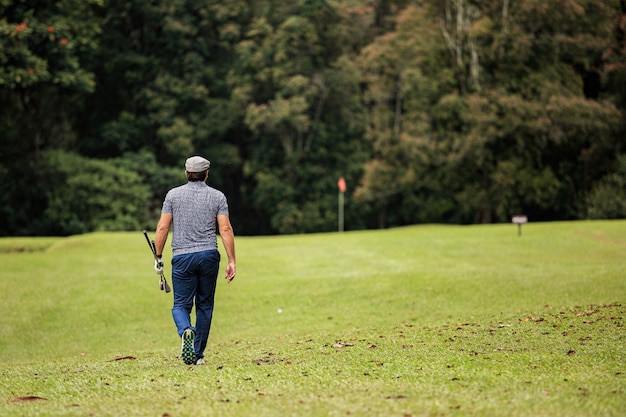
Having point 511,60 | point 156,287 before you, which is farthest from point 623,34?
point 156,287

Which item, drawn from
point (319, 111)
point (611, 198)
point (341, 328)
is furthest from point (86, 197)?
point (341, 328)

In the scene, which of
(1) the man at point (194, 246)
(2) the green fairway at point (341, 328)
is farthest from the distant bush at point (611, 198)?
(1) the man at point (194, 246)

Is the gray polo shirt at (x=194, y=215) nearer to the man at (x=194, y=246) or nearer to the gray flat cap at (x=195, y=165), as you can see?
the man at (x=194, y=246)

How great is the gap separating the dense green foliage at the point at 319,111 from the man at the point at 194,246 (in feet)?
89.0

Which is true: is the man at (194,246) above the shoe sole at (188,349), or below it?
above

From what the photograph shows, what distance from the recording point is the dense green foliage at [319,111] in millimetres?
39500

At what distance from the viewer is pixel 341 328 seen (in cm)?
1471

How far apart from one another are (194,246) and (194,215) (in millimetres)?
345

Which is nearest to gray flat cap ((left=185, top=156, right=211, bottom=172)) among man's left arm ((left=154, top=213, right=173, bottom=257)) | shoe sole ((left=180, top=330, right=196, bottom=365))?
man's left arm ((left=154, top=213, right=173, bottom=257))

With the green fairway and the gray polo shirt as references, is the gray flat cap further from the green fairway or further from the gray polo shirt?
the green fairway

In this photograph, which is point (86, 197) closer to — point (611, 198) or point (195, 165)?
point (611, 198)

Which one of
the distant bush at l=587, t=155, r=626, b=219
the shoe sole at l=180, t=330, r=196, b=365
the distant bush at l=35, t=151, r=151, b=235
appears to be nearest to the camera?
the shoe sole at l=180, t=330, r=196, b=365

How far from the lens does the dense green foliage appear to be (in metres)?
39.5

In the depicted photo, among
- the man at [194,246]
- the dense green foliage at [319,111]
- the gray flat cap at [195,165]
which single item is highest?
the dense green foliage at [319,111]
